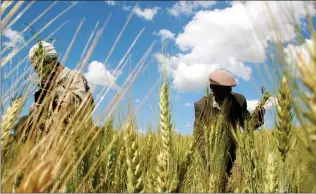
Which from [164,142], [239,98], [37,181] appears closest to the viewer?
[37,181]

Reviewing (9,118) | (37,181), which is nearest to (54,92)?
(9,118)

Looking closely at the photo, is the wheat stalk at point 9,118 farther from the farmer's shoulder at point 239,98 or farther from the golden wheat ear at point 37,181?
the farmer's shoulder at point 239,98

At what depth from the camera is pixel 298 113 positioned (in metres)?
1.23

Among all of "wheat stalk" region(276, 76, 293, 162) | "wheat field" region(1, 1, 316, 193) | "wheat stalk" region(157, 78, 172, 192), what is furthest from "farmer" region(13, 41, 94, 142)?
"wheat stalk" region(276, 76, 293, 162)

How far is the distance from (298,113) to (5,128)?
3.95 ft

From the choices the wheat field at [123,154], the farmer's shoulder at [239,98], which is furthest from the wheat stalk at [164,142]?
the farmer's shoulder at [239,98]

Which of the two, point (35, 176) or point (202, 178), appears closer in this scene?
point (35, 176)

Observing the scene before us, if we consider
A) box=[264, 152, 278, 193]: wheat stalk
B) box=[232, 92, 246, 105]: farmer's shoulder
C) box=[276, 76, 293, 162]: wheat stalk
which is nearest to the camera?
box=[276, 76, 293, 162]: wheat stalk

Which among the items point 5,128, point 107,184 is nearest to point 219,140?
point 107,184

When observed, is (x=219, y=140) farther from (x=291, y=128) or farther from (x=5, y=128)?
(x=5, y=128)

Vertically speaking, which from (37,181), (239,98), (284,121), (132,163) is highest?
(239,98)

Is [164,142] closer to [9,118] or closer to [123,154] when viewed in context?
[123,154]

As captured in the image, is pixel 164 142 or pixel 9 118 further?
pixel 164 142

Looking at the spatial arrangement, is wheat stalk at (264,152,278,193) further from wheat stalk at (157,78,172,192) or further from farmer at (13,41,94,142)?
farmer at (13,41,94,142)
